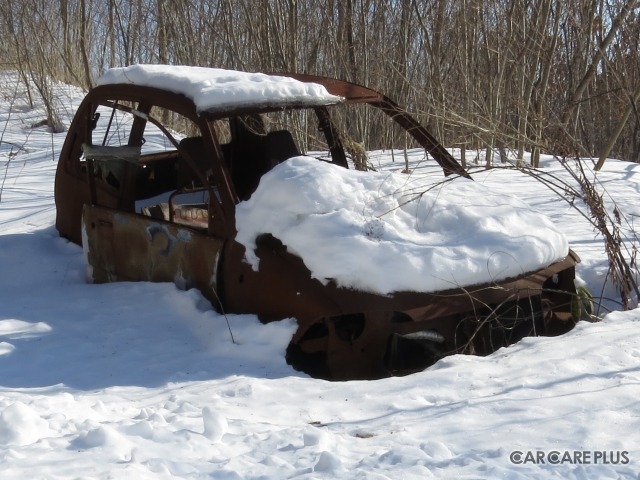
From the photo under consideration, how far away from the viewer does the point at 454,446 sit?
10.6ft

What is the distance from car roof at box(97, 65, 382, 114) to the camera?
16.5 feet

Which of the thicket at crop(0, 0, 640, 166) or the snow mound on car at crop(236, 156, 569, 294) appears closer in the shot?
the snow mound on car at crop(236, 156, 569, 294)

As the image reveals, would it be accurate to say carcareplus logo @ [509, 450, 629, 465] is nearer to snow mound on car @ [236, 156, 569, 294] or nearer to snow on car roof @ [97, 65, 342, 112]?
snow mound on car @ [236, 156, 569, 294]

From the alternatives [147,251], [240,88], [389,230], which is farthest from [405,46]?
[389,230]

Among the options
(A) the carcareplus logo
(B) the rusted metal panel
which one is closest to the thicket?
(B) the rusted metal panel

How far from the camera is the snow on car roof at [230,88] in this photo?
5020 mm

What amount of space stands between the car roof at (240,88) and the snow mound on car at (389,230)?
0.50 metres

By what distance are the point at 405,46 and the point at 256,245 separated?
8156 millimetres

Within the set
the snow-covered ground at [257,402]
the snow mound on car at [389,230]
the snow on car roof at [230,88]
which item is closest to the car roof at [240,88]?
the snow on car roof at [230,88]

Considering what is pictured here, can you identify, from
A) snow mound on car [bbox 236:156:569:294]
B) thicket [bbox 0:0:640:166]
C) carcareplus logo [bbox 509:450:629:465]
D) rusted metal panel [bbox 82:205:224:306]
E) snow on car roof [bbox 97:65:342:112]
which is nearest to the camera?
carcareplus logo [bbox 509:450:629:465]

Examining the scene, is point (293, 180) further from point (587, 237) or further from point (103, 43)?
point (103, 43)

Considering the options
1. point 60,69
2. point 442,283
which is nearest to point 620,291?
point 442,283

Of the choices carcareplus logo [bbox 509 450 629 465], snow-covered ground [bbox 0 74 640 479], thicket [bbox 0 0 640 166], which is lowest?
snow-covered ground [bbox 0 74 640 479]

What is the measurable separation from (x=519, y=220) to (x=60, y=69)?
1410cm
